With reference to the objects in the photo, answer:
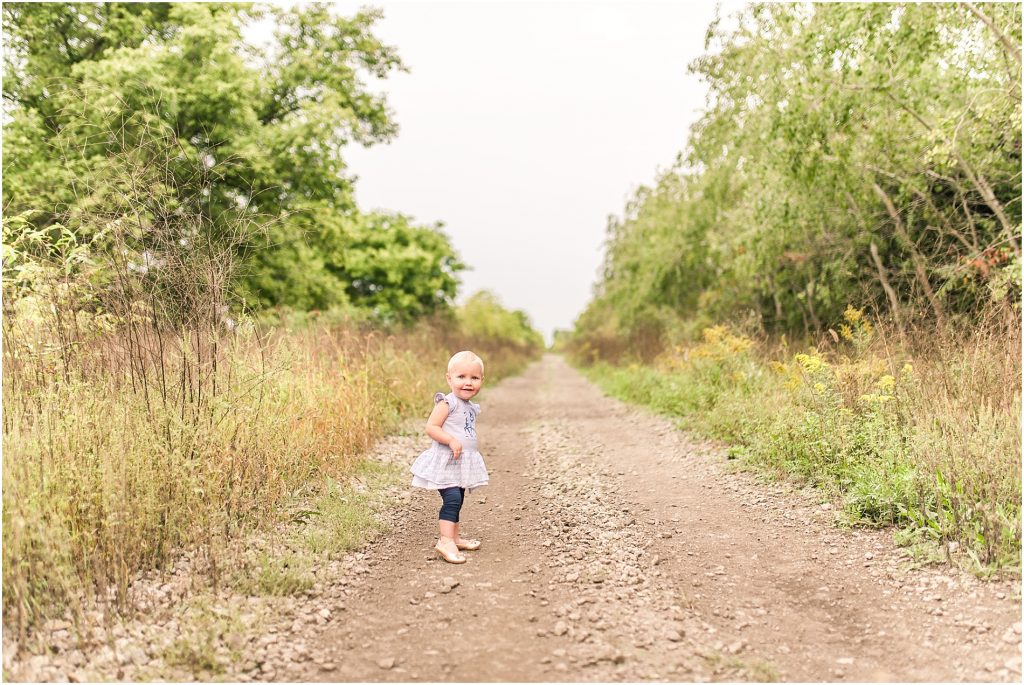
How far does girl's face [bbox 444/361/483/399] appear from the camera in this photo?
4.87m

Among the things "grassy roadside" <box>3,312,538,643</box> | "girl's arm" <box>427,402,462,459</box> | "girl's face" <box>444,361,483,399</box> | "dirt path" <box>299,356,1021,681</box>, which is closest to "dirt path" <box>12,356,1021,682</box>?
"dirt path" <box>299,356,1021,681</box>

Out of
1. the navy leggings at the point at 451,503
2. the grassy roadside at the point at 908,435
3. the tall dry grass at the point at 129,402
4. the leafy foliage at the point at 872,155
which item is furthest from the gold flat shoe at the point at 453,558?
the leafy foliage at the point at 872,155

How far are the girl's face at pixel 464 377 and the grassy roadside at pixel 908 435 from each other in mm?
3229

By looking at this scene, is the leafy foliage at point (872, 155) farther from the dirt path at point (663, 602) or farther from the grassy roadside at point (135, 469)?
the grassy roadside at point (135, 469)

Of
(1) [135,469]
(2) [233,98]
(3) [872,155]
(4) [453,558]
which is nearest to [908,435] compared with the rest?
(4) [453,558]

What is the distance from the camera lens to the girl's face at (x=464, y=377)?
4867 mm

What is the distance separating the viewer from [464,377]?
4.88 metres

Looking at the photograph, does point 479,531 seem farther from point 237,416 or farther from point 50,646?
point 50,646

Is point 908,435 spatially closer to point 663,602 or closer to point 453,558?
point 663,602

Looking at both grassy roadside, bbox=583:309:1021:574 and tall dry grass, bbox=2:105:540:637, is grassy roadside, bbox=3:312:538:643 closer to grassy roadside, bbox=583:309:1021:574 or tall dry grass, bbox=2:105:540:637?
tall dry grass, bbox=2:105:540:637

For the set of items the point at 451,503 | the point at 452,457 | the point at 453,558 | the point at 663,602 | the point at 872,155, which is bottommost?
the point at 663,602

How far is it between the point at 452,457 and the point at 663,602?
1.74 metres

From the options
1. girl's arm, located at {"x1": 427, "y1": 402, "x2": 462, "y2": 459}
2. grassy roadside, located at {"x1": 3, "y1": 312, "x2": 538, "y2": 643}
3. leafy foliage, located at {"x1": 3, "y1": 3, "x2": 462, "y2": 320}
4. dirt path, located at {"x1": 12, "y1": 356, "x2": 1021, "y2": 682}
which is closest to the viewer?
dirt path, located at {"x1": 12, "y1": 356, "x2": 1021, "y2": 682}

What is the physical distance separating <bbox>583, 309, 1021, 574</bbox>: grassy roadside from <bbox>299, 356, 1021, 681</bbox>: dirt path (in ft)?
1.05
